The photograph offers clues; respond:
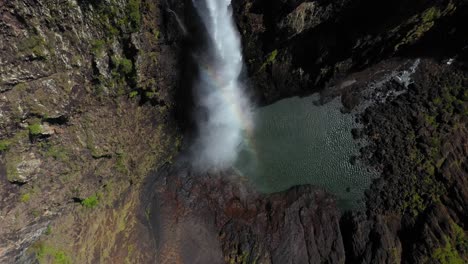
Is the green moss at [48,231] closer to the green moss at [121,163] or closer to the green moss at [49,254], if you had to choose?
the green moss at [49,254]

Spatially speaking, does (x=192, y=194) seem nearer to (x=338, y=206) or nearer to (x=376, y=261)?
(x=338, y=206)

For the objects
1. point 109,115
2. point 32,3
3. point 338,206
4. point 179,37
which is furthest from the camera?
point 338,206

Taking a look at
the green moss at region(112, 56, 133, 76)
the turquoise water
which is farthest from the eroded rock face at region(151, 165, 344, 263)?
the green moss at region(112, 56, 133, 76)

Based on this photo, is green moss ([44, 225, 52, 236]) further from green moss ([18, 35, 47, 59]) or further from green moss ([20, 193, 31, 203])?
green moss ([18, 35, 47, 59])

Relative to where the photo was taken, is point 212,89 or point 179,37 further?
point 212,89

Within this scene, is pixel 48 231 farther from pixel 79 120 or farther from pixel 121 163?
A: pixel 79 120

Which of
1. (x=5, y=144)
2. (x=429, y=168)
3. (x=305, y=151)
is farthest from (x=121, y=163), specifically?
(x=429, y=168)

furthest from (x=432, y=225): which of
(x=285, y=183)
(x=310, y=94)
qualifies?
(x=310, y=94)

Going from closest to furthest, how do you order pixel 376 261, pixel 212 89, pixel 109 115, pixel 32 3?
1. pixel 32 3
2. pixel 109 115
3. pixel 376 261
4. pixel 212 89
